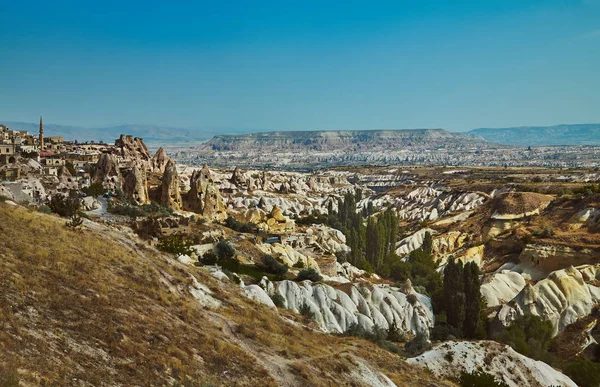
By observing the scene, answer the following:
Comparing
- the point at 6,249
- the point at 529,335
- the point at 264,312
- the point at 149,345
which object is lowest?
the point at 529,335

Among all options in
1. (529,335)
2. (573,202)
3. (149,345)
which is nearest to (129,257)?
(149,345)

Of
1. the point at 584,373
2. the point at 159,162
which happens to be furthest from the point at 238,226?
the point at 584,373

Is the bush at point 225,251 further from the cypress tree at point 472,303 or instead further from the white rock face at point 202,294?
the cypress tree at point 472,303

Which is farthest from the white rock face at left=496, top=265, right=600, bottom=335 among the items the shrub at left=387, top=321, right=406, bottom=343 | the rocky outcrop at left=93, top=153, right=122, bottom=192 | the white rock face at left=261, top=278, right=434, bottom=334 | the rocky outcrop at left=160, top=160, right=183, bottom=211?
the rocky outcrop at left=93, top=153, right=122, bottom=192

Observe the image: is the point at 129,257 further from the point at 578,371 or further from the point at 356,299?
the point at 578,371

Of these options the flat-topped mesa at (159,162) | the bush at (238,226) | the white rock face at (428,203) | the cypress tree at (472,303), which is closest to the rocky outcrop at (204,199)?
the bush at (238,226)

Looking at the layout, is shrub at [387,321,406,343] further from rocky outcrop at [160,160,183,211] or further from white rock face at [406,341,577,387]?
rocky outcrop at [160,160,183,211]
